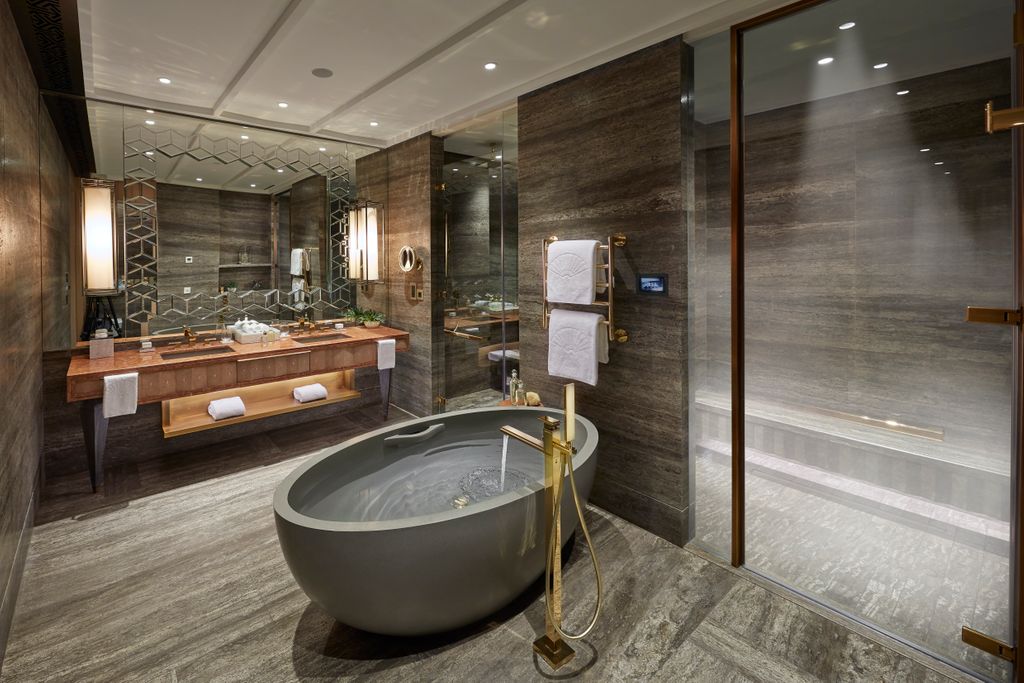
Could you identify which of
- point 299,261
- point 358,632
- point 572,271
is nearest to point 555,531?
point 358,632

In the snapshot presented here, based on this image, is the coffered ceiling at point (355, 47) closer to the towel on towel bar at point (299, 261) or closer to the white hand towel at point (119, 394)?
the towel on towel bar at point (299, 261)

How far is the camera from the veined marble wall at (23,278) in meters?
1.91

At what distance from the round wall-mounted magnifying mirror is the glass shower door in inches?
110

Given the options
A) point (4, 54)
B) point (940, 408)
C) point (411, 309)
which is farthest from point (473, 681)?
point (411, 309)

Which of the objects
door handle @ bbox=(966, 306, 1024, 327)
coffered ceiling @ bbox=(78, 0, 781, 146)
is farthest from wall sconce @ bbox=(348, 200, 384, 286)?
door handle @ bbox=(966, 306, 1024, 327)

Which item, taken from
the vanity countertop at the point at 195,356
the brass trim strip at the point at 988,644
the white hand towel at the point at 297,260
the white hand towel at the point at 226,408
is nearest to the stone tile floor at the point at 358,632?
the brass trim strip at the point at 988,644

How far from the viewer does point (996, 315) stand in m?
1.58

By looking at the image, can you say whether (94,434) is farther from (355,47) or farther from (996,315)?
(996,315)

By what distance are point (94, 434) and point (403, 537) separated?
103 inches

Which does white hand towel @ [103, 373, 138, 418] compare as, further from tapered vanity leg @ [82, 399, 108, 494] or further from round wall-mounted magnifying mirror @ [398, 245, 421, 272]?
round wall-mounted magnifying mirror @ [398, 245, 421, 272]

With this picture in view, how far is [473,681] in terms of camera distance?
1.68 m

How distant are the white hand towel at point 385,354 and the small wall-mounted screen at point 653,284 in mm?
2443

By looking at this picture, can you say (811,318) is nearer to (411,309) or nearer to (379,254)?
(411,309)

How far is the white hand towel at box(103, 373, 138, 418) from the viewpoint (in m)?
2.97
